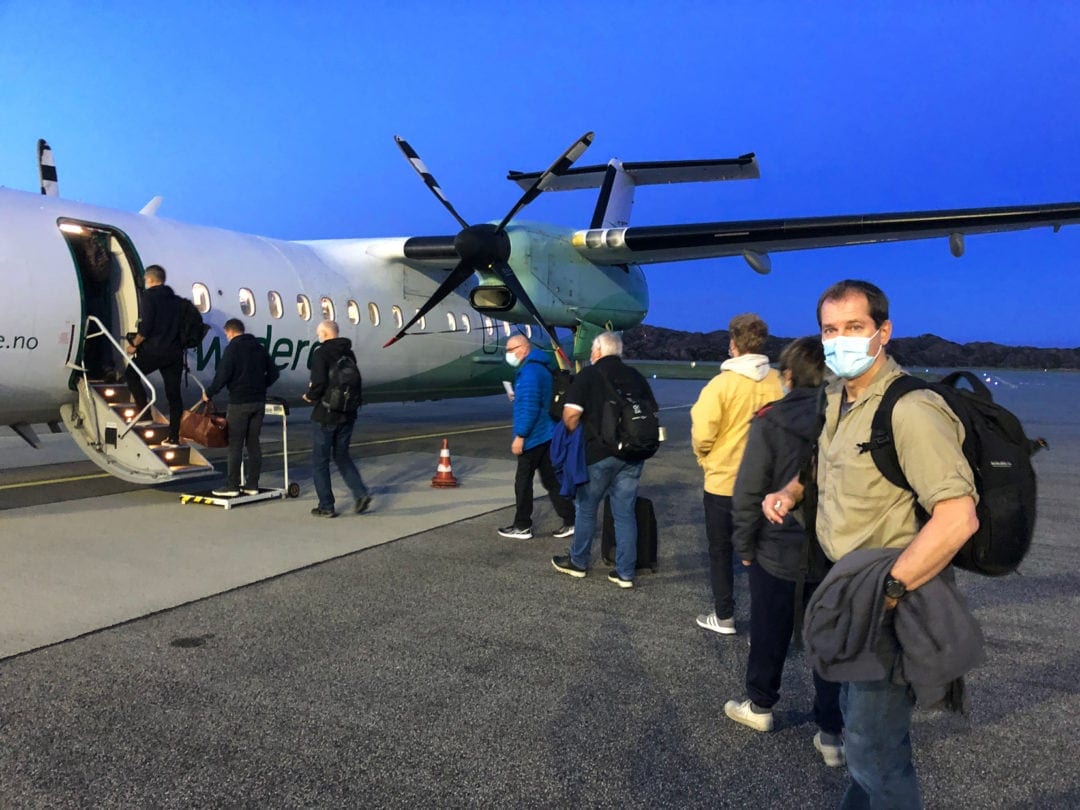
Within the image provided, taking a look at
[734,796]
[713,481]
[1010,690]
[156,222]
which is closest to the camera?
[734,796]

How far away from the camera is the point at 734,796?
2781 mm

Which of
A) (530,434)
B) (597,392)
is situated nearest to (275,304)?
(530,434)

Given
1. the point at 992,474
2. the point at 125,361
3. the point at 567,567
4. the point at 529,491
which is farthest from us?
the point at 125,361

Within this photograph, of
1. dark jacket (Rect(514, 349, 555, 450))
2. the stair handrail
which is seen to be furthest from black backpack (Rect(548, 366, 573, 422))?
the stair handrail

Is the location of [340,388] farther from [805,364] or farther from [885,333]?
[885,333]

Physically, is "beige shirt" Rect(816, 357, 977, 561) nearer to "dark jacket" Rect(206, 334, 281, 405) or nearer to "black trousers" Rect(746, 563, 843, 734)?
"black trousers" Rect(746, 563, 843, 734)

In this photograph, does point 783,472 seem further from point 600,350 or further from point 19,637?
point 19,637

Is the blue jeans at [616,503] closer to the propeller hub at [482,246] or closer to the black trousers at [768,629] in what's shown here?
the black trousers at [768,629]

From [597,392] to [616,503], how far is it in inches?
29.9

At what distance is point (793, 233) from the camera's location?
37.7ft

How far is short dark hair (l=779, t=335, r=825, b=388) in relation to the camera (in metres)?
3.32

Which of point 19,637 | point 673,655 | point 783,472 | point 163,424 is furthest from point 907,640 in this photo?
point 163,424

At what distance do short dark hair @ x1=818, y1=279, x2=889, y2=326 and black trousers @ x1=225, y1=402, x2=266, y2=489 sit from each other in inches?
250

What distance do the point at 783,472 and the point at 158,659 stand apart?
3187 mm
